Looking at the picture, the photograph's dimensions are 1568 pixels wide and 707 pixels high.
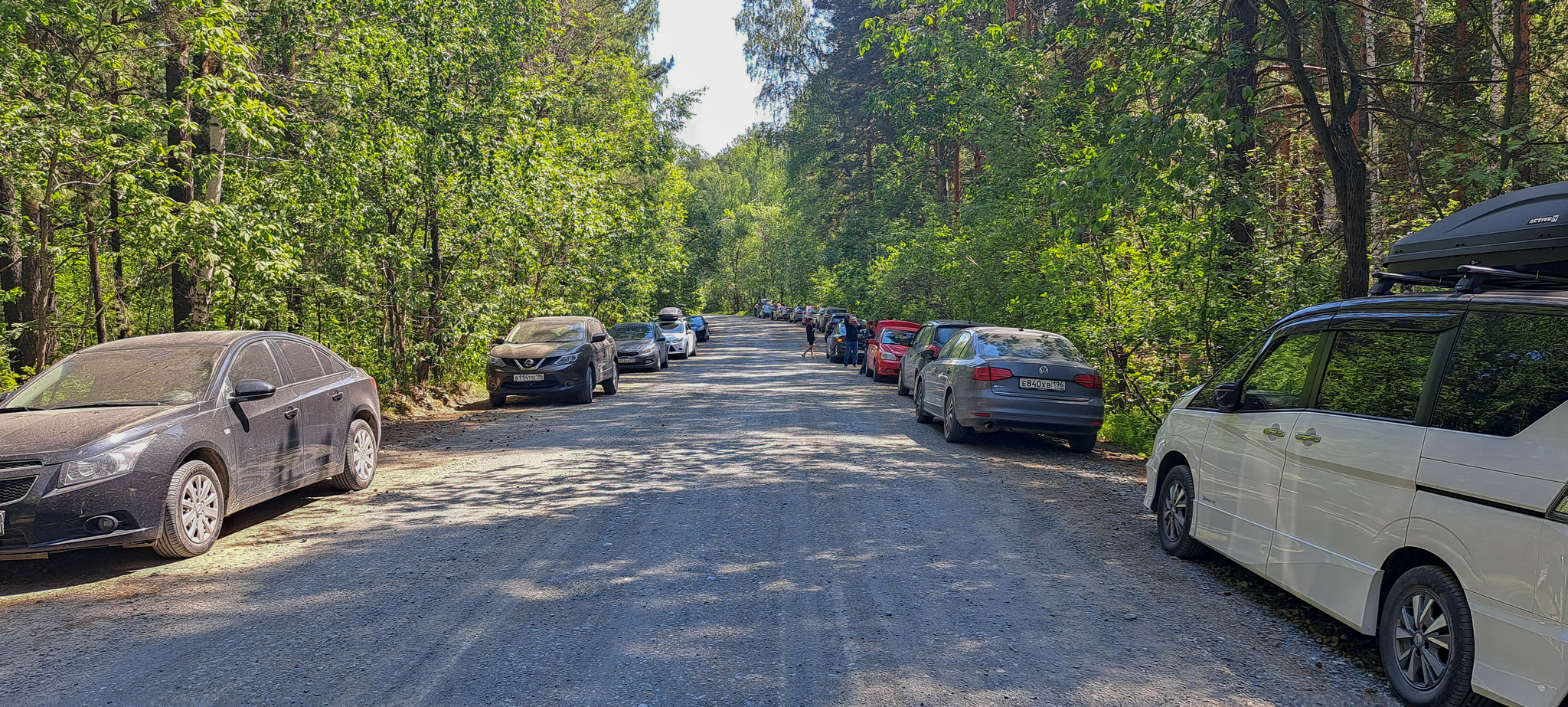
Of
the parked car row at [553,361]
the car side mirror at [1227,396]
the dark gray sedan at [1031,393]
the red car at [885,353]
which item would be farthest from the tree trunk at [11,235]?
the red car at [885,353]

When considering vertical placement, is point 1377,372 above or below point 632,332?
above

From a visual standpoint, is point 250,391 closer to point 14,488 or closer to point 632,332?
point 14,488

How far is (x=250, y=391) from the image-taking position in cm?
664

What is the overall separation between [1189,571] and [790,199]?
59.5 m

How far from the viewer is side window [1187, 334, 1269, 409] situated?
19.6 feet

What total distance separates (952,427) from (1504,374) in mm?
8051

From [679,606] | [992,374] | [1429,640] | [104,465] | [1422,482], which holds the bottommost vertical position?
[679,606]

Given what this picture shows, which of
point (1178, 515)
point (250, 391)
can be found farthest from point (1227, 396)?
point (250, 391)

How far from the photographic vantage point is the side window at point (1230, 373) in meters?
5.98

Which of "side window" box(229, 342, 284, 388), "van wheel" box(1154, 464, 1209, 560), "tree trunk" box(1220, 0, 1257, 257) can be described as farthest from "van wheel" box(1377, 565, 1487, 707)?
"side window" box(229, 342, 284, 388)

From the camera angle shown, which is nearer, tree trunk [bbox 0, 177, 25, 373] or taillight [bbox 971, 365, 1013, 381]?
tree trunk [bbox 0, 177, 25, 373]

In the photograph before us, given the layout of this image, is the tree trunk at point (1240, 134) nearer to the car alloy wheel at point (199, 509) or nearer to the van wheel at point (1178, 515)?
the van wheel at point (1178, 515)

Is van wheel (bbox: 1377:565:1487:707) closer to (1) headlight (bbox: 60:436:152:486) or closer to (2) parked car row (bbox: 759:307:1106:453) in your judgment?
(2) parked car row (bbox: 759:307:1106:453)

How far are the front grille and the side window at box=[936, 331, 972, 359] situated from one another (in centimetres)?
975
